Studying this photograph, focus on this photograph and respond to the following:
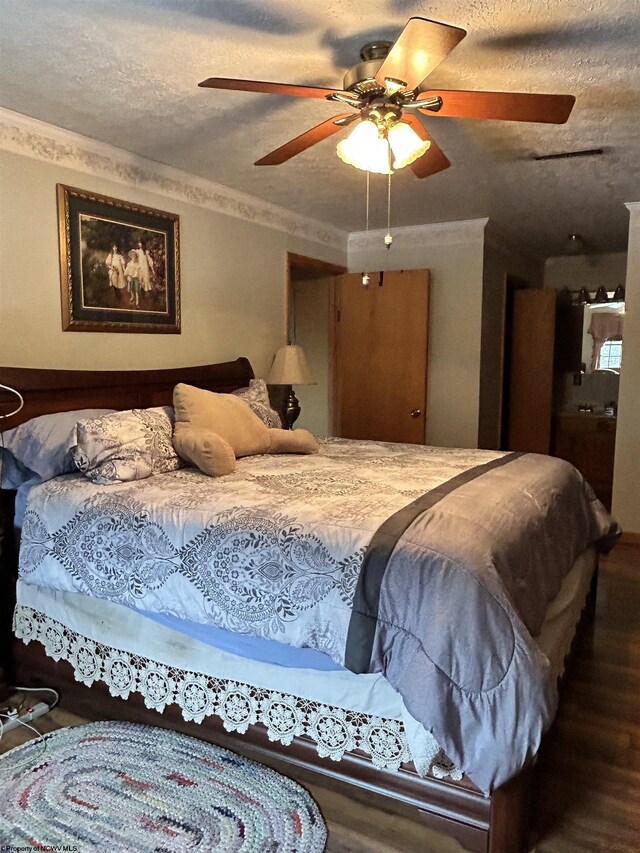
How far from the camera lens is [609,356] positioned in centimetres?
612

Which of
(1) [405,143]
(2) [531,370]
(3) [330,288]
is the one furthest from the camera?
(2) [531,370]

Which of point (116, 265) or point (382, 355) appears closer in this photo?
point (116, 265)

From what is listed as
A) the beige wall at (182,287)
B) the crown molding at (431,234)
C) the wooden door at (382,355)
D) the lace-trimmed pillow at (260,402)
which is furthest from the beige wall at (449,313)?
the lace-trimmed pillow at (260,402)

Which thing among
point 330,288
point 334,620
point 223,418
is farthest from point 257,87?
point 330,288

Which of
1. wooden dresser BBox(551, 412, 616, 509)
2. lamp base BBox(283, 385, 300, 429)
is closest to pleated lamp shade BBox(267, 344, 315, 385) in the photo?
lamp base BBox(283, 385, 300, 429)

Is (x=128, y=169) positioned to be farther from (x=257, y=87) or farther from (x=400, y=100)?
(x=400, y=100)

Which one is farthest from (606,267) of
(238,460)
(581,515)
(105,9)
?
(105,9)

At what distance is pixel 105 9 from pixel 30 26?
279 millimetres

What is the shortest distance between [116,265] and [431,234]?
2.64 meters

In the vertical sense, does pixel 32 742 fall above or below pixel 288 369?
below

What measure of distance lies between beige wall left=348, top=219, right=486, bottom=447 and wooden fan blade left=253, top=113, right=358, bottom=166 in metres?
2.52

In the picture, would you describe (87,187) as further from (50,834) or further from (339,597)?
(50,834)

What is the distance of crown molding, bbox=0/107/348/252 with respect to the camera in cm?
266

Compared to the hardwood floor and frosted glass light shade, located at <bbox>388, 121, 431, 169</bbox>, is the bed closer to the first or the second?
the hardwood floor
